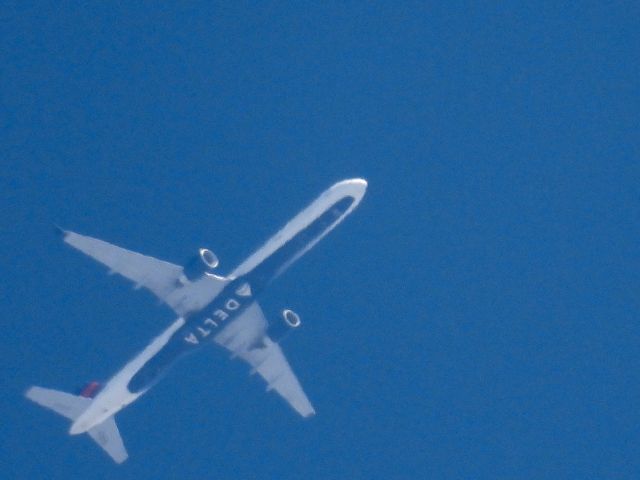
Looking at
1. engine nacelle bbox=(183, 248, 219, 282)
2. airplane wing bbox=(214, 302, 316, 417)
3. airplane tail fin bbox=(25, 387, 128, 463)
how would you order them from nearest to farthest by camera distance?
engine nacelle bbox=(183, 248, 219, 282)
airplane tail fin bbox=(25, 387, 128, 463)
airplane wing bbox=(214, 302, 316, 417)

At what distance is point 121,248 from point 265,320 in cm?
1201

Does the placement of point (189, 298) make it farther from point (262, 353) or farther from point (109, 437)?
point (109, 437)

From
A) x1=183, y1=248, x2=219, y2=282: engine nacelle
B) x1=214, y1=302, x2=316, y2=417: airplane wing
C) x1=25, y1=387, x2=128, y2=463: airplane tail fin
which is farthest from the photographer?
x1=214, y1=302, x2=316, y2=417: airplane wing

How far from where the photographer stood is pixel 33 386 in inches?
2454

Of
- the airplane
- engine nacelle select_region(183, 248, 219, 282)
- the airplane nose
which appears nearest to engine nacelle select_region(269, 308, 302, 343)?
the airplane

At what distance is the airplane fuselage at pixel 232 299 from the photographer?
60062mm

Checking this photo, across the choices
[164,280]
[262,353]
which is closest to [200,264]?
[164,280]

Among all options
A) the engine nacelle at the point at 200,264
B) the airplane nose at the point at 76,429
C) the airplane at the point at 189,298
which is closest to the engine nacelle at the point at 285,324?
the airplane at the point at 189,298

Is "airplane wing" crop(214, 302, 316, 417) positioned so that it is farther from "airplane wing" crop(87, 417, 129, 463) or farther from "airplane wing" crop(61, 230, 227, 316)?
"airplane wing" crop(87, 417, 129, 463)

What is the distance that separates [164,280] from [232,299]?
13.8 ft

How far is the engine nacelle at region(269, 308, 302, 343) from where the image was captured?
6244 centimetres

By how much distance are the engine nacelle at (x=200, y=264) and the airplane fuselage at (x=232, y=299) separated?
3102 millimetres

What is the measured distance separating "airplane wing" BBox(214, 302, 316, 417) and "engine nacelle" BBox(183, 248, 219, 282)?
7307 mm

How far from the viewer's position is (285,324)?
62594 millimetres
